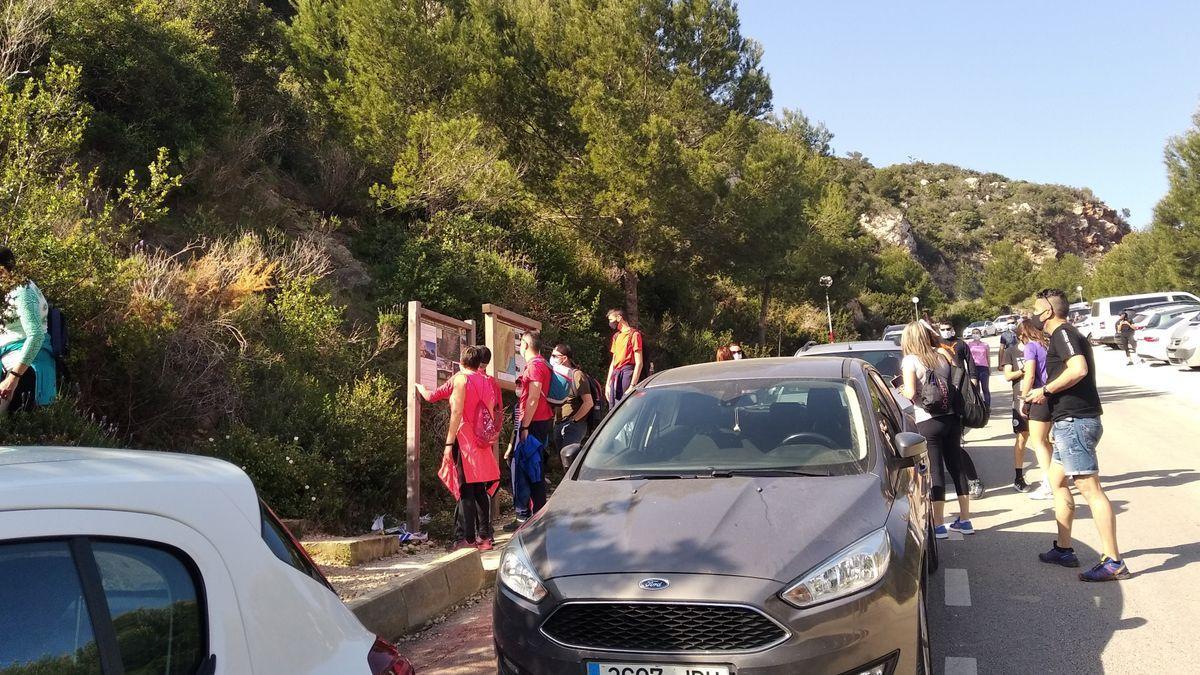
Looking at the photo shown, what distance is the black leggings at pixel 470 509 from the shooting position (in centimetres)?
765

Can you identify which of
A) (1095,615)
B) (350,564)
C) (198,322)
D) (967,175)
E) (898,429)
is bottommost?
(1095,615)

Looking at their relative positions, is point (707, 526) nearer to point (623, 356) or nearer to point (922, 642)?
point (922, 642)

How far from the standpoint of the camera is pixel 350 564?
260 inches

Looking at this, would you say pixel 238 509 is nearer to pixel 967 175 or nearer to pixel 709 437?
pixel 709 437

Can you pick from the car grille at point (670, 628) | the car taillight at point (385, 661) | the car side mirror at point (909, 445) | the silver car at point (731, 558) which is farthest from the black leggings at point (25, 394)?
the car side mirror at point (909, 445)

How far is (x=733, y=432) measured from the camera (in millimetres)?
5035

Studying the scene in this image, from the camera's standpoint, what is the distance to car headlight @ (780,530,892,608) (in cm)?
355

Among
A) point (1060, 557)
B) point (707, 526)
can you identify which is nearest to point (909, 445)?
point (707, 526)

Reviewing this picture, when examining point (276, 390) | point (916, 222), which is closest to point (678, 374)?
point (276, 390)

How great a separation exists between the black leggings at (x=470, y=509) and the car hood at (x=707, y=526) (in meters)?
3.23

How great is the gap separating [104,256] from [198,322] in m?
2.15

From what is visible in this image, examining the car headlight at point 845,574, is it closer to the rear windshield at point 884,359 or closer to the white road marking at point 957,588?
the white road marking at point 957,588

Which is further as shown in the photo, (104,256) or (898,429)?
(104,256)

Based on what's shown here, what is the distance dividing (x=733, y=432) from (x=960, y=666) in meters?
1.69
